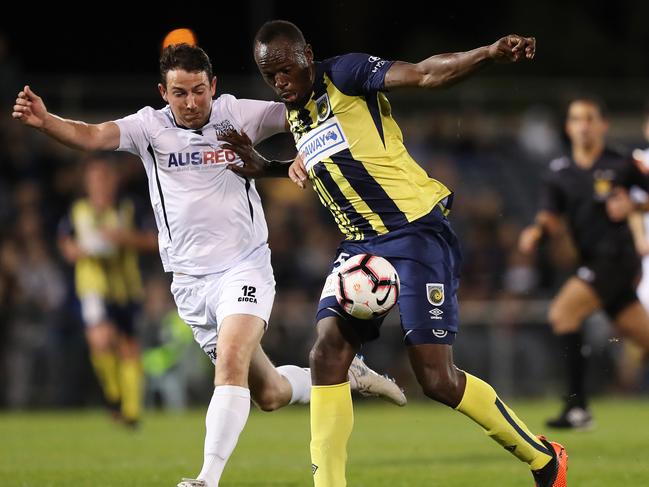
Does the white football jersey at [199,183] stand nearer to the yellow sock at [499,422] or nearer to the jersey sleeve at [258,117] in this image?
the jersey sleeve at [258,117]

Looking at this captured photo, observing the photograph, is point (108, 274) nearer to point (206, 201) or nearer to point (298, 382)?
point (298, 382)

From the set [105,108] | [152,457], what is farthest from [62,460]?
A: [105,108]

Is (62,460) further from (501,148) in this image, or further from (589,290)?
(501,148)

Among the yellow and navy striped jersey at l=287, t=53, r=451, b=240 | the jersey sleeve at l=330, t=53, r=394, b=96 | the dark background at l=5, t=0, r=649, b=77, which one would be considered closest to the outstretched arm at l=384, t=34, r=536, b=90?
the jersey sleeve at l=330, t=53, r=394, b=96

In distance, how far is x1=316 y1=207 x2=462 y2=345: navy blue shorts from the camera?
6.53 meters

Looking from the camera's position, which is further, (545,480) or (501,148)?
(501,148)

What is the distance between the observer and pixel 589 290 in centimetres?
1120

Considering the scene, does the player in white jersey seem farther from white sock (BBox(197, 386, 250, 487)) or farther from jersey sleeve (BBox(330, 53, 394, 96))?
jersey sleeve (BBox(330, 53, 394, 96))

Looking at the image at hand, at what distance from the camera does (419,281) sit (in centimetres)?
656

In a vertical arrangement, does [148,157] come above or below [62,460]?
above

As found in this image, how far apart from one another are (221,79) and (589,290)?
40.9 ft

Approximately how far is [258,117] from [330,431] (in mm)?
2073

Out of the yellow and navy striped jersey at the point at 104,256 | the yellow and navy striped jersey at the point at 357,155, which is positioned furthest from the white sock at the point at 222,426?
the yellow and navy striped jersey at the point at 104,256

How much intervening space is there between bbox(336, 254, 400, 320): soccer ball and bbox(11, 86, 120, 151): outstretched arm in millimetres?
1604
